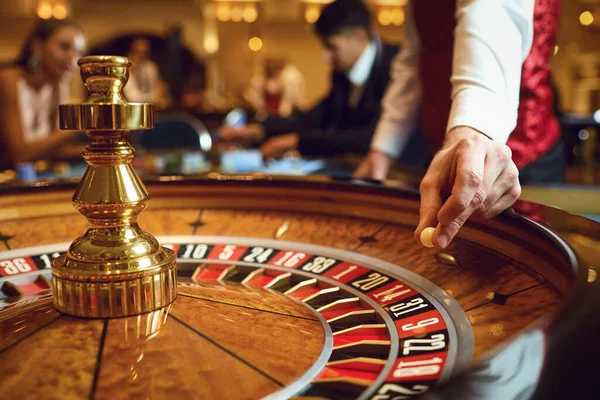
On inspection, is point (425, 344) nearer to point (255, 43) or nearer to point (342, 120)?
point (342, 120)

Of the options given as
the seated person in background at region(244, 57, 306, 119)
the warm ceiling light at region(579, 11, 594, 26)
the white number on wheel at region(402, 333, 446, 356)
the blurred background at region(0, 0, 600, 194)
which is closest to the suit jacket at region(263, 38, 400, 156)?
the white number on wheel at region(402, 333, 446, 356)

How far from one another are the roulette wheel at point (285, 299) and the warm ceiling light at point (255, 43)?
507 inches

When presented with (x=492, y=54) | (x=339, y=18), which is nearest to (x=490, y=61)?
(x=492, y=54)

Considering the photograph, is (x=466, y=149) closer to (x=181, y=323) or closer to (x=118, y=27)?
(x=181, y=323)

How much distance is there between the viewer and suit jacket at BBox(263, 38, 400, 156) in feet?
9.84

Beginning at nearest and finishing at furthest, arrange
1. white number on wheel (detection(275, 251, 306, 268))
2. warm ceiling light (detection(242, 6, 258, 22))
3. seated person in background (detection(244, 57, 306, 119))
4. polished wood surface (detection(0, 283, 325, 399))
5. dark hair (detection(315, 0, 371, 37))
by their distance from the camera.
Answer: polished wood surface (detection(0, 283, 325, 399)) → white number on wheel (detection(275, 251, 306, 268)) → dark hair (detection(315, 0, 371, 37)) → seated person in background (detection(244, 57, 306, 119)) → warm ceiling light (detection(242, 6, 258, 22))

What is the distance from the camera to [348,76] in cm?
399

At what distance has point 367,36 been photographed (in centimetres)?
387

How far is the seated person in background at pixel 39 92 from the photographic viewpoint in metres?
3.22

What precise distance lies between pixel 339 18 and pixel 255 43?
10216 millimetres

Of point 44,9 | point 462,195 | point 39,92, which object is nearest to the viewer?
point 462,195

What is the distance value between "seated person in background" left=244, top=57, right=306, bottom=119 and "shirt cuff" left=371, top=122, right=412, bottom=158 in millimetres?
7523

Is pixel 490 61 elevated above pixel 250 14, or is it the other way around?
pixel 250 14

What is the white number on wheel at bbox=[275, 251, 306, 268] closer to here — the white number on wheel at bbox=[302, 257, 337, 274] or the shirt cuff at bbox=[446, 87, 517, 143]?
the white number on wheel at bbox=[302, 257, 337, 274]
